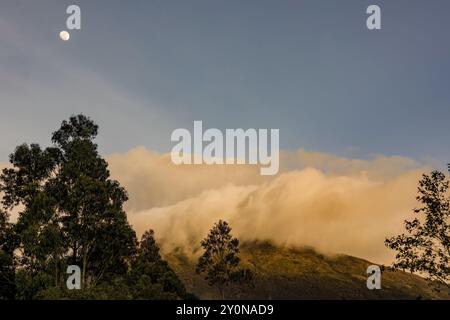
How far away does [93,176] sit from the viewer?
178 feet

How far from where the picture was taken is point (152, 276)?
7550 cm

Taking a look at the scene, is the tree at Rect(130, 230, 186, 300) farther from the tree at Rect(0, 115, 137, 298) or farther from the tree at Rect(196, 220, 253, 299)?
the tree at Rect(196, 220, 253, 299)

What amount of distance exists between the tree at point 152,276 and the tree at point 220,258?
700 inches

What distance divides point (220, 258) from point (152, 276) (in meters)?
32.2

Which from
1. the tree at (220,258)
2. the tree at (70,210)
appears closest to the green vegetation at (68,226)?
the tree at (70,210)

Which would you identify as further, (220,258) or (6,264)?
(220,258)

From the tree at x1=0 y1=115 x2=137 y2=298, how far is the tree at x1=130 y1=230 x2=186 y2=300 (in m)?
3.52

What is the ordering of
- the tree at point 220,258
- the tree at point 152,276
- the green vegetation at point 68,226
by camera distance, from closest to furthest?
the green vegetation at point 68,226 < the tree at point 152,276 < the tree at point 220,258

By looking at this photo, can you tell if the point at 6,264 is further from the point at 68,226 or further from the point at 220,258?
→ the point at 220,258

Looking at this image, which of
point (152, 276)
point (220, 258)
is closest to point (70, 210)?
point (152, 276)

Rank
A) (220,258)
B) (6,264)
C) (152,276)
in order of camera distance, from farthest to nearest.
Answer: (220,258), (152,276), (6,264)

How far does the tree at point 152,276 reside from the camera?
5497 cm

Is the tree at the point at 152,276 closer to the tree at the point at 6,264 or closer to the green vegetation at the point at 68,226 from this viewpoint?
the green vegetation at the point at 68,226
